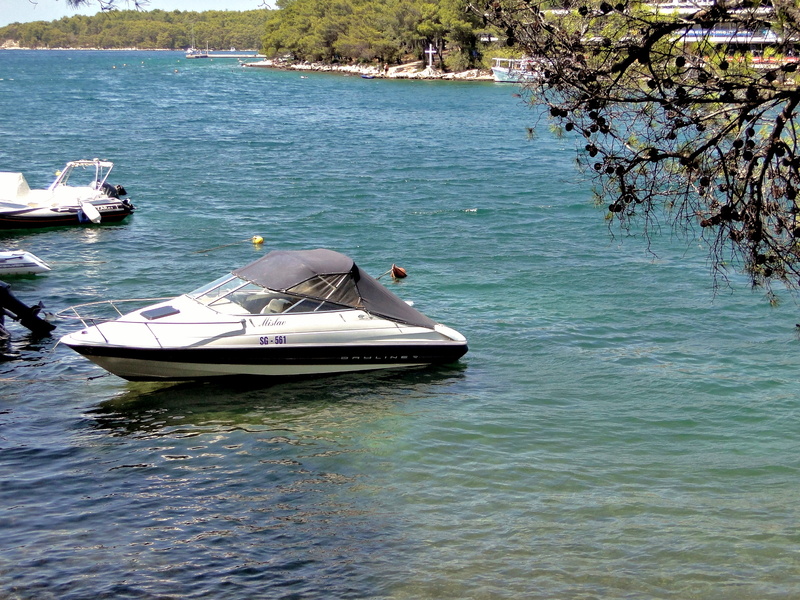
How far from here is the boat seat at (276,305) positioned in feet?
51.3

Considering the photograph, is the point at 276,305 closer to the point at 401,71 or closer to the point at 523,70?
the point at 523,70

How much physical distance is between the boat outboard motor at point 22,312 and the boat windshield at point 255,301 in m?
4.06

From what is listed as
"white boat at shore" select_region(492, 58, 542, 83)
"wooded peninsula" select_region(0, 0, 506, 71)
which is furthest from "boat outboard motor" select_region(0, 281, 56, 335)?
"wooded peninsula" select_region(0, 0, 506, 71)

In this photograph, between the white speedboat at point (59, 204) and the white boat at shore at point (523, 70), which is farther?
the white speedboat at point (59, 204)

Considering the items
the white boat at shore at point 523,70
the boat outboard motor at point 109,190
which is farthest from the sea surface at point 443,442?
the white boat at shore at point 523,70

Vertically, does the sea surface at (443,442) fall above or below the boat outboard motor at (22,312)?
below

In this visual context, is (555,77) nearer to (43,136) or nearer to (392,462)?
(392,462)

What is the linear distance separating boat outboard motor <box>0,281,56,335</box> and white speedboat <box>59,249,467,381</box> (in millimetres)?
2264

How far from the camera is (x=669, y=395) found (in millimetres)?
16219

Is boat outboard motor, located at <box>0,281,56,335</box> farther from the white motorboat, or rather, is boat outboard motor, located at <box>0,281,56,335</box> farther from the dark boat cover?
the dark boat cover

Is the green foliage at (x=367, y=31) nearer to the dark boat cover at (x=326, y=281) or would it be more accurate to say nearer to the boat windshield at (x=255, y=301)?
the dark boat cover at (x=326, y=281)

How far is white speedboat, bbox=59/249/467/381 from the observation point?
14859 mm

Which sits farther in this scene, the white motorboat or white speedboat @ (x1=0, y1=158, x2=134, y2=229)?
white speedboat @ (x1=0, y1=158, x2=134, y2=229)

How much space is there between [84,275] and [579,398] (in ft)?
45.0
